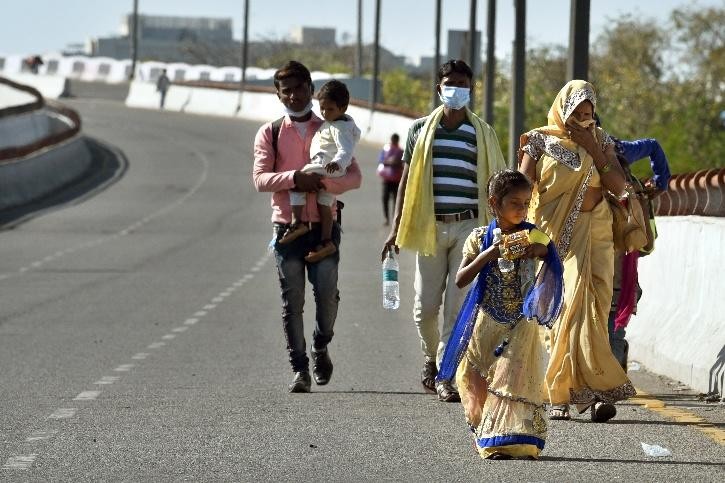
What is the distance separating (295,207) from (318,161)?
0.32m

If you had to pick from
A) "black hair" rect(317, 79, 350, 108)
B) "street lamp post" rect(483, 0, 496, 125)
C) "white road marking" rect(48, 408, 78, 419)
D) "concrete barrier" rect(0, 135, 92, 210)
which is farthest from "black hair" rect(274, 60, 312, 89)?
"concrete barrier" rect(0, 135, 92, 210)

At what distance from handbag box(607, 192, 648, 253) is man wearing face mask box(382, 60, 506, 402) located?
3.03ft

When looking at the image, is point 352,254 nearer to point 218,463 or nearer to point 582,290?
point 582,290

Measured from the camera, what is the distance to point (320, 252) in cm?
1219

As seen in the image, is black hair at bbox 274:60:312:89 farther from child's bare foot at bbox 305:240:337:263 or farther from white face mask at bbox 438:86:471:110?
child's bare foot at bbox 305:240:337:263

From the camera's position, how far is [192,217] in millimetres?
38969

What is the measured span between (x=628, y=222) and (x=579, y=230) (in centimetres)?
31

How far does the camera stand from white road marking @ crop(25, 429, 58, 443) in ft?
32.3

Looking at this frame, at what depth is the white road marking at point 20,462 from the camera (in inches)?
351

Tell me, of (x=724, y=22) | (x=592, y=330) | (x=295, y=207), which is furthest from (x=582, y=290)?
(x=724, y=22)

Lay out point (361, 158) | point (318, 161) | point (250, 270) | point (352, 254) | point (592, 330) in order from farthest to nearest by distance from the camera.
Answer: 1. point (361, 158)
2. point (352, 254)
3. point (250, 270)
4. point (318, 161)
5. point (592, 330)

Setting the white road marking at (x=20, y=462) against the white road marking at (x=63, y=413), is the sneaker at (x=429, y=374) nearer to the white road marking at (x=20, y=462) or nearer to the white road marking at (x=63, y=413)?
the white road marking at (x=63, y=413)

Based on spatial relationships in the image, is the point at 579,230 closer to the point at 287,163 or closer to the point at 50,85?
the point at 287,163

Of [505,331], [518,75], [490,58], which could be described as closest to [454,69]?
[505,331]
